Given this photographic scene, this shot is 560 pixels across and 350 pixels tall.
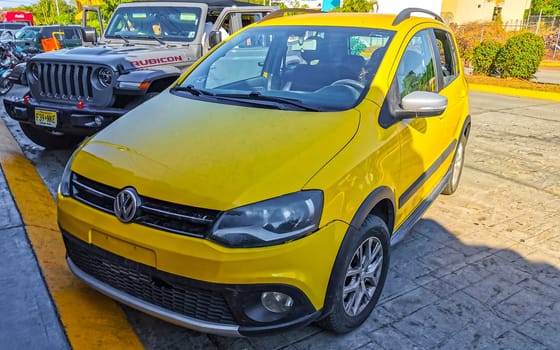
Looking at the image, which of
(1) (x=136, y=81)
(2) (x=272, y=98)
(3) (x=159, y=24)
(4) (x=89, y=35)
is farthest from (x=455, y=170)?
(4) (x=89, y=35)

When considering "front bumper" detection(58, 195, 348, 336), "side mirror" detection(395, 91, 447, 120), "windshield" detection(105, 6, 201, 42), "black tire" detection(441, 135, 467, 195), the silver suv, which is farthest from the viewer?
"windshield" detection(105, 6, 201, 42)

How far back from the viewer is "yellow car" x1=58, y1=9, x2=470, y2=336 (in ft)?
6.81

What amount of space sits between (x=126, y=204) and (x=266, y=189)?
679mm

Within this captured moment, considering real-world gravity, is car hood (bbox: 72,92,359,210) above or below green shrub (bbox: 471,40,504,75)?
above

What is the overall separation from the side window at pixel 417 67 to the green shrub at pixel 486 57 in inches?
512

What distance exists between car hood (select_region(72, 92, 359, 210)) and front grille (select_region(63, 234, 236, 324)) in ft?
1.16

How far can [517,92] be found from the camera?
12156 millimetres

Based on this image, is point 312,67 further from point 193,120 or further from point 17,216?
point 17,216

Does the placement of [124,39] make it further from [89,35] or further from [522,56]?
[522,56]

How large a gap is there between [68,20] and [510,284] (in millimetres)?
49998

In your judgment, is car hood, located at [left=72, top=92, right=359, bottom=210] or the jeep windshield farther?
the jeep windshield

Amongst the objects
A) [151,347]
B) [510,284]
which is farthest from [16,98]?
[510,284]

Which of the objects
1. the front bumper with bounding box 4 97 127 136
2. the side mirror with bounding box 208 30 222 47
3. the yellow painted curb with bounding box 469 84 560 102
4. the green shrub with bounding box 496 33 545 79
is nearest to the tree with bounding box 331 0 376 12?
the green shrub with bounding box 496 33 545 79

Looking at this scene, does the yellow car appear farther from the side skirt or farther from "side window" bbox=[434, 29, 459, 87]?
"side window" bbox=[434, 29, 459, 87]
